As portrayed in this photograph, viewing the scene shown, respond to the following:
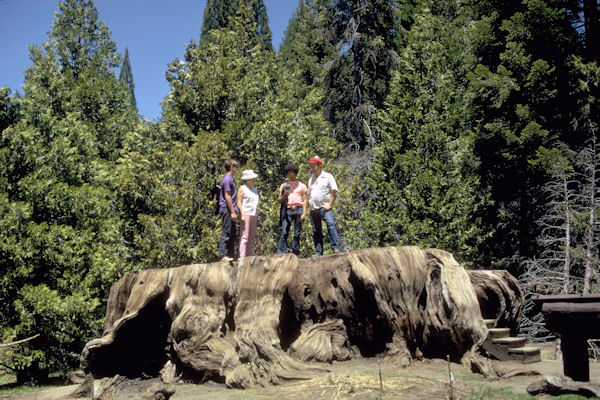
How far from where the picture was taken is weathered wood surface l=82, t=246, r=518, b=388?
687 cm

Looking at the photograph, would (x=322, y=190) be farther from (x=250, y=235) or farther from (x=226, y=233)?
(x=226, y=233)

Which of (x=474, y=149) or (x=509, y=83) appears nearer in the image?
(x=509, y=83)

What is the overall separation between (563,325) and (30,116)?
21.5 metres

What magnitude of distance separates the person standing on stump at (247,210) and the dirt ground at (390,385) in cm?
340

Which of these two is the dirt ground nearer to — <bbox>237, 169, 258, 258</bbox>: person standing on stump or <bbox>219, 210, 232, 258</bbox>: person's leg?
<bbox>219, 210, 232, 258</bbox>: person's leg

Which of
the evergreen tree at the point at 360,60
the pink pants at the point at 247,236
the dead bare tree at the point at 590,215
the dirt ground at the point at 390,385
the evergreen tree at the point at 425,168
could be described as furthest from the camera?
the evergreen tree at the point at 360,60

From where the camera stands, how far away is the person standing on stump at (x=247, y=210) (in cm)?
976

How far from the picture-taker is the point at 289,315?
823 centimetres

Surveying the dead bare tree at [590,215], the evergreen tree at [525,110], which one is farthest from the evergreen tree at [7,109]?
the dead bare tree at [590,215]

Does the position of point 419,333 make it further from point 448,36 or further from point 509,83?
point 448,36

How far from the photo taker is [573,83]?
18.1 metres

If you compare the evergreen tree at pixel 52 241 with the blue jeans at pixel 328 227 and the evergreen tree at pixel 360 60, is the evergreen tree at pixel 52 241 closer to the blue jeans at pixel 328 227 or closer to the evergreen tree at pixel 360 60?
the blue jeans at pixel 328 227

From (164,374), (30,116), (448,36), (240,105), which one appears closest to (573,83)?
(448,36)

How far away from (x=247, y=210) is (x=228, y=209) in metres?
0.37
